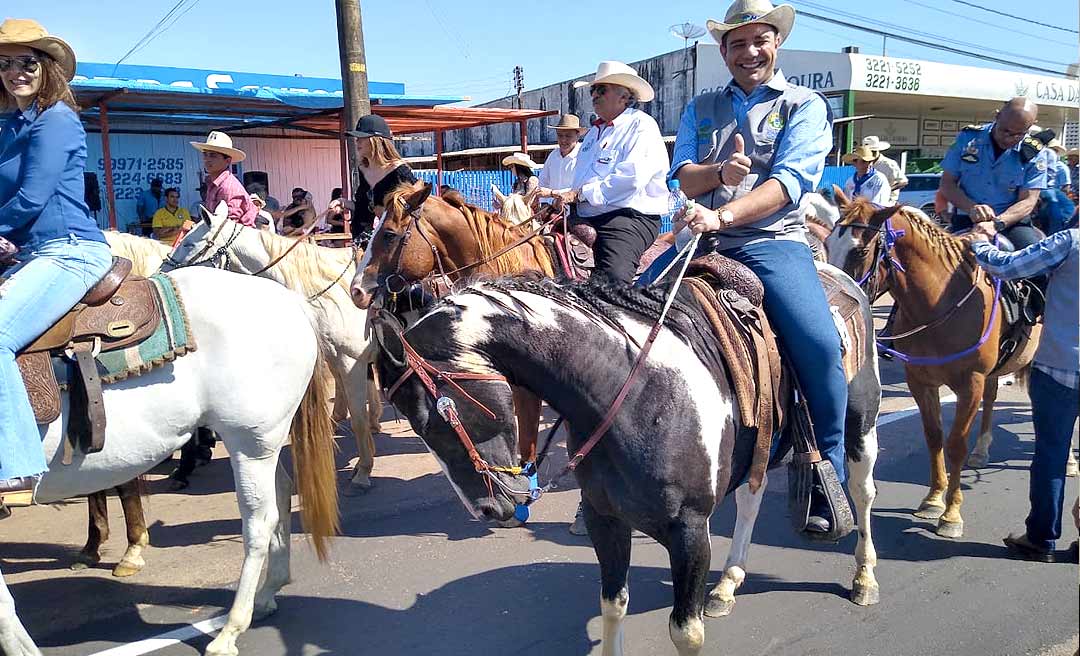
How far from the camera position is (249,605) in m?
3.57

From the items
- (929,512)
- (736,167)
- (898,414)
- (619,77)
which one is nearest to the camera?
(736,167)

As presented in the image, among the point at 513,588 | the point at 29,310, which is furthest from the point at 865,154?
the point at 29,310

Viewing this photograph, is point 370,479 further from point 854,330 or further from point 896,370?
point 896,370

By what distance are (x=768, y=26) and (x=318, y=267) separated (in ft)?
13.2

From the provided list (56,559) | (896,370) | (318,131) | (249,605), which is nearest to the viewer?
(249,605)

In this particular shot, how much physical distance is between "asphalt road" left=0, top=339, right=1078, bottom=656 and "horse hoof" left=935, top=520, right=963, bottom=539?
3.1 inches

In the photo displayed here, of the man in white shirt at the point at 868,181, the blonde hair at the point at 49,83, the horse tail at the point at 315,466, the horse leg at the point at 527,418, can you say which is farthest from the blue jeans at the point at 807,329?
the man in white shirt at the point at 868,181

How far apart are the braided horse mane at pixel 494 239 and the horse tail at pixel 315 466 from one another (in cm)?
152

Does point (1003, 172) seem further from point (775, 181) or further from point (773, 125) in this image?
point (775, 181)

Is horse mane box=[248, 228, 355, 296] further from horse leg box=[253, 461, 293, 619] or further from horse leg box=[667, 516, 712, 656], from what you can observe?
horse leg box=[667, 516, 712, 656]

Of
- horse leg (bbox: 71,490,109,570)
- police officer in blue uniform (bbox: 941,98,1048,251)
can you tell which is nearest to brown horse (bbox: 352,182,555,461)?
horse leg (bbox: 71,490,109,570)

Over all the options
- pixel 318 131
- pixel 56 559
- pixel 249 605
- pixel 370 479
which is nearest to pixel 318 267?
pixel 370 479

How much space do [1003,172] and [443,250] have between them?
4.45 m

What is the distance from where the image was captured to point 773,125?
3051 millimetres
